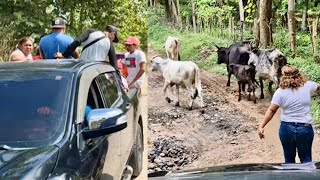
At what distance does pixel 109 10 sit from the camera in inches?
183

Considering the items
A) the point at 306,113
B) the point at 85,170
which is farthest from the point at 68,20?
the point at 85,170

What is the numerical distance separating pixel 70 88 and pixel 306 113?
5.48ft

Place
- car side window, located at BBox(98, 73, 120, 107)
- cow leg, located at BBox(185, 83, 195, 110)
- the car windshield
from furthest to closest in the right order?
cow leg, located at BBox(185, 83, 195, 110) < car side window, located at BBox(98, 73, 120, 107) < the car windshield

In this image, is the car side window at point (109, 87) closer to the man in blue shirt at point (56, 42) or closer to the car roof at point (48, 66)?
the car roof at point (48, 66)

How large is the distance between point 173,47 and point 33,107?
60.6 inches

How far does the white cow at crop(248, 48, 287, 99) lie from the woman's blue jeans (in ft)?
0.97

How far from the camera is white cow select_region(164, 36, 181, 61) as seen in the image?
12.6 ft

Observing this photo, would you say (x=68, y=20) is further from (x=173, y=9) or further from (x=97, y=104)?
(x=97, y=104)

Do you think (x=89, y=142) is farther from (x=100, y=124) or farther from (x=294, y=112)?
(x=294, y=112)

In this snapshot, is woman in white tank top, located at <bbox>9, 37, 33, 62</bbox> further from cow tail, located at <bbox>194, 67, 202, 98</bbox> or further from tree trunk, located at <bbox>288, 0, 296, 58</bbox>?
tree trunk, located at <bbox>288, 0, 296, 58</bbox>

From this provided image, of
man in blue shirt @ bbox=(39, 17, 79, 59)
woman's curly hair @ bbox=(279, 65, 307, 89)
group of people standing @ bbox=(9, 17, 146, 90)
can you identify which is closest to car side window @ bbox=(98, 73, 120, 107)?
group of people standing @ bbox=(9, 17, 146, 90)

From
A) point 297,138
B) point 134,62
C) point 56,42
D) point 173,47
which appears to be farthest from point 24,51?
point 297,138

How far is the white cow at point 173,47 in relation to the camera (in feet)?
12.6

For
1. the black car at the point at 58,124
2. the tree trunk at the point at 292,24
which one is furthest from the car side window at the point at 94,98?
the tree trunk at the point at 292,24
